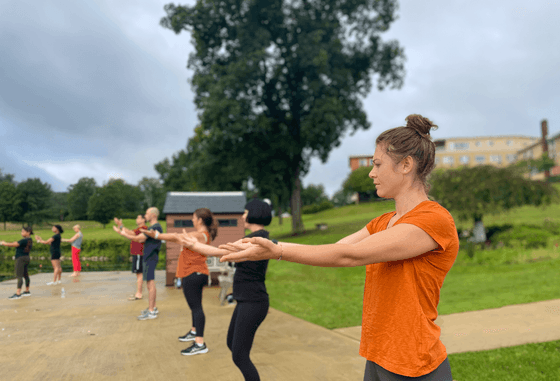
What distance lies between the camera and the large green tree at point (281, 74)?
2150 centimetres

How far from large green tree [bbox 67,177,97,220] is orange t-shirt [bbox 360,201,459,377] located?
951 cm

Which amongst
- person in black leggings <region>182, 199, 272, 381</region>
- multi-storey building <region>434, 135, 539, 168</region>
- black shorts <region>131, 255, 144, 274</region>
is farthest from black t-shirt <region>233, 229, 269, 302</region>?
multi-storey building <region>434, 135, 539, 168</region>

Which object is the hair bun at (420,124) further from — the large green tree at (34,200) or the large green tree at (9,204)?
the large green tree at (9,204)

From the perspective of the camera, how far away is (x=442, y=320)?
6.53 metres

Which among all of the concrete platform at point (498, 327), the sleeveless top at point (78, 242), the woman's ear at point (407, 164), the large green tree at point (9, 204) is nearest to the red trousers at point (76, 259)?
the sleeveless top at point (78, 242)

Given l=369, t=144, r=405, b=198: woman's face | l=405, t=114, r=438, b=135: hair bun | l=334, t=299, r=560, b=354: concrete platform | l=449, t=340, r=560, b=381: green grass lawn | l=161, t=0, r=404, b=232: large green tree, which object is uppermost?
l=161, t=0, r=404, b=232: large green tree

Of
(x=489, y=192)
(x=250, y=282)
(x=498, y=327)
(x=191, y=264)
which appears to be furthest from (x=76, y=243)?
(x=489, y=192)

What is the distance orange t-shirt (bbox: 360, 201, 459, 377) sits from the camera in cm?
150

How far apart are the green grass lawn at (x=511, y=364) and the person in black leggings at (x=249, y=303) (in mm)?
2518

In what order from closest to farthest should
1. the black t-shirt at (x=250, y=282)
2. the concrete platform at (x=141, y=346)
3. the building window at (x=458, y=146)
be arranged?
the black t-shirt at (x=250, y=282)
the concrete platform at (x=141, y=346)
the building window at (x=458, y=146)

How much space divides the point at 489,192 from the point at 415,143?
18265 millimetres

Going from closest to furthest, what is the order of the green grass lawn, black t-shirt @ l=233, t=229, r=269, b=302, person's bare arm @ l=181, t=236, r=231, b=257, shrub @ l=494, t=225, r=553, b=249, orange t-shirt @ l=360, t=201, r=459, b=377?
orange t-shirt @ l=360, t=201, r=459, b=377, person's bare arm @ l=181, t=236, r=231, b=257, black t-shirt @ l=233, t=229, r=269, b=302, the green grass lawn, shrub @ l=494, t=225, r=553, b=249

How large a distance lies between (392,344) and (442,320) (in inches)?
229

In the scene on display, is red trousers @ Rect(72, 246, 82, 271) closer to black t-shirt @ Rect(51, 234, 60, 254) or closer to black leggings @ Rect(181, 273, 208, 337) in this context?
black t-shirt @ Rect(51, 234, 60, 254)
